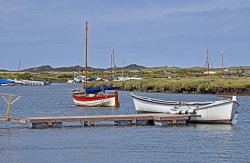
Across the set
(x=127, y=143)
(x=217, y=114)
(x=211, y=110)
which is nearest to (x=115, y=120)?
(x=211, y=110)

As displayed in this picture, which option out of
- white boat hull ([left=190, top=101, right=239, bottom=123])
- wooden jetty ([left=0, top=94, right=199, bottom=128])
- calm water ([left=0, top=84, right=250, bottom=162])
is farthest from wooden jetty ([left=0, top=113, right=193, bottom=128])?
white boat hull ([left=190, top=101, right=239, bottom=123])

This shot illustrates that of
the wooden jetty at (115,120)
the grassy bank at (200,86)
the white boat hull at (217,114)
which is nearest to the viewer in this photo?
the wooden jetty at (115,120)

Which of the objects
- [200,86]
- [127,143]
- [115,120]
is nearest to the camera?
[127,143]

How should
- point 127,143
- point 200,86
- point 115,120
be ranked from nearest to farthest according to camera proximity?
point 127,143
point 115,120
point 200,86

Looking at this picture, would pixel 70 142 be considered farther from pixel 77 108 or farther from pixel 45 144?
pixel 77 108

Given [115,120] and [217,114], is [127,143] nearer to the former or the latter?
[115,120]

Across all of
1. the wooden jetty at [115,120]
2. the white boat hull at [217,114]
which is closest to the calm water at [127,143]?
the wooden jetty at [115,120]

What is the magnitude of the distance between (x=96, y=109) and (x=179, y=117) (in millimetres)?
20601

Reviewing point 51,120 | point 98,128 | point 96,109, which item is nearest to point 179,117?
point 98,128

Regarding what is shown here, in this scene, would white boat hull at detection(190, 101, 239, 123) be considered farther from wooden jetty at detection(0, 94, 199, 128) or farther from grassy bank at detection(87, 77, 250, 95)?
grassy bank at detection(87, 77, 250, 95)

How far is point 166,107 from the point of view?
49219 millimetres

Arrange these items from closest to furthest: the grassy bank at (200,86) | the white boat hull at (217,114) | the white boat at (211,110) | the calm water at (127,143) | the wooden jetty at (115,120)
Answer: the calm water at (127,143), the wooden jetty at (115,120), the white boat at (211,110), the white boat hull at (217,114), the grassy bank at (200,86)

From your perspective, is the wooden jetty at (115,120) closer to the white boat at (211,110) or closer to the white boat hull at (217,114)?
the white boat at (211,110)

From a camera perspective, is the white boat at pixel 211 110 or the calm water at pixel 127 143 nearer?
the calm water at pixel 127 143
